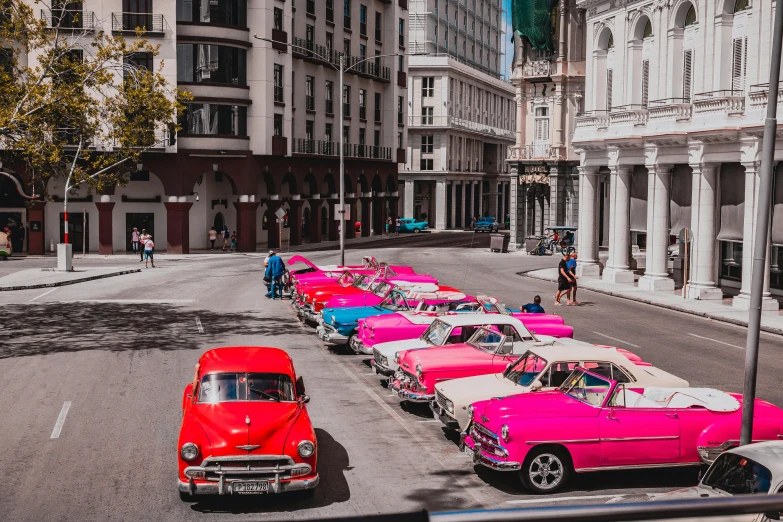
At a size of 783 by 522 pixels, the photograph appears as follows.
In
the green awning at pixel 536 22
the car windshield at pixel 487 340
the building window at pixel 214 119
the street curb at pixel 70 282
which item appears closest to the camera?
the car windshield at pixel 487 340

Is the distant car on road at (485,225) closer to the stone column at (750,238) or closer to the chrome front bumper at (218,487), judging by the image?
the stone column at (750,238)

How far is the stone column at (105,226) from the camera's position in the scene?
60.0m

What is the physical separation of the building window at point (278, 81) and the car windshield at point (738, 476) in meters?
58.6

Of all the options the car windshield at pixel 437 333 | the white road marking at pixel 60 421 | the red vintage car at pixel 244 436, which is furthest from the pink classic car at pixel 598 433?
the white road marking at pixel 60 421

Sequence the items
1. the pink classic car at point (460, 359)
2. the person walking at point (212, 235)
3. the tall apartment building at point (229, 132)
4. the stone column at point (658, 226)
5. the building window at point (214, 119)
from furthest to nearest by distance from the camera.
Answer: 1. the person walking at point (212, 235)
2. the building window at point (214, 119)
3. the tall apartment building at point (229, 132)
4. the stone column at point (658, 226)
5. the pink classic car at point (460, 359)

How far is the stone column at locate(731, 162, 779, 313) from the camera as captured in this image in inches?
1254

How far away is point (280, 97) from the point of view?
66250mm

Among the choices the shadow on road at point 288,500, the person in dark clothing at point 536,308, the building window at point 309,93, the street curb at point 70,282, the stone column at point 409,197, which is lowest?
the street curb at point 70,282

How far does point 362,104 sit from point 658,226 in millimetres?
47279

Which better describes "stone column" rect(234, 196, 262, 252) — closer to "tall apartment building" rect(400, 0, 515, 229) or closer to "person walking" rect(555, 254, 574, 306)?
"person walking" rect(555, 254, 574, 306)

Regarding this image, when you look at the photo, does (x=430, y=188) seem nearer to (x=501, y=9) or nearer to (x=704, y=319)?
(x=501, y=9)

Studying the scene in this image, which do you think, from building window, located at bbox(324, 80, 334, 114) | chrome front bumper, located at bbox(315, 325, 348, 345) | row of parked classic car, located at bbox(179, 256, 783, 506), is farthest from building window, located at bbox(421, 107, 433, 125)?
row of parked classic car, located at bbox(179, 256, 783, 506)

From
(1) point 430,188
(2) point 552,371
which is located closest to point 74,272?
(2) point 552,371

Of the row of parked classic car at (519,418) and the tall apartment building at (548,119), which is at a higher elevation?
the tall apartment building at (548,119)
